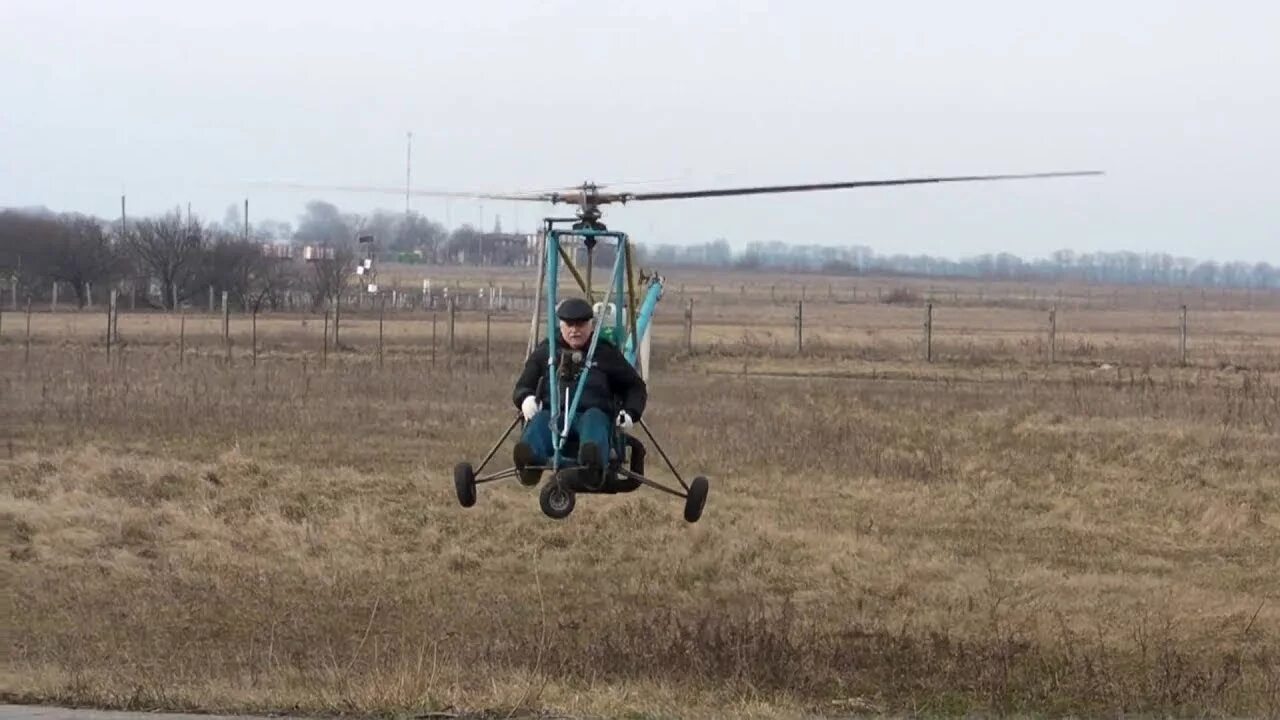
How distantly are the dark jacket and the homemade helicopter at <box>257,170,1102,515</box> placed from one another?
2 cm

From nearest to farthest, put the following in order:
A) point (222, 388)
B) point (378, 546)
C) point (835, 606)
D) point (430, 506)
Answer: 1. point (835, 606)
2. point (378, 546)
3. point (430, 506)
4. point (222, 388)

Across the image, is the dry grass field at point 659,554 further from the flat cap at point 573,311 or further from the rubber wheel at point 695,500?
the flat cap at point 573,311

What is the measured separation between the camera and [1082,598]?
1694 centimetres

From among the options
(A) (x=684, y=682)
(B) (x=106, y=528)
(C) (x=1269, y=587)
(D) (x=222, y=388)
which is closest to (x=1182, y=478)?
(C) (x=1269, y=587)

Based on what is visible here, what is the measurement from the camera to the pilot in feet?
35.7

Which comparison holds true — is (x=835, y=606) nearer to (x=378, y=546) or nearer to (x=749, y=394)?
(x=378, y=546)

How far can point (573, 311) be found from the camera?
10.9 m

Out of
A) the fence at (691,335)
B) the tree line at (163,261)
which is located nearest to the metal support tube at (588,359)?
the fence at (691,335)

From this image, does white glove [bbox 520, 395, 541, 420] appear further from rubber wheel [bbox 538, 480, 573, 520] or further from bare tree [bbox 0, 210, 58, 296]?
bare tree [bbox 0, 210, 58, 296]

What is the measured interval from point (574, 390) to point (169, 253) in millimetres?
52693

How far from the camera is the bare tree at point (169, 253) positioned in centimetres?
5978

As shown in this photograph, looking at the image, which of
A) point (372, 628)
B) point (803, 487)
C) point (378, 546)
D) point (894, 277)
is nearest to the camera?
point (372, 628)

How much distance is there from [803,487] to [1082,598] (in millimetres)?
5058

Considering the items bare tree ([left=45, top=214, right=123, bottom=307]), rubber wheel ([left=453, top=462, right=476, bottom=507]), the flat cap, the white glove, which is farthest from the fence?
the flat cap
